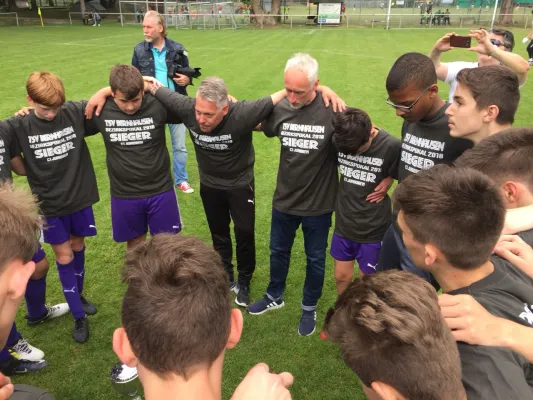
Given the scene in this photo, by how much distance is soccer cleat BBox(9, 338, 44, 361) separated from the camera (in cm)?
355

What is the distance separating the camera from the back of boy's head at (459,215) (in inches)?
70.0

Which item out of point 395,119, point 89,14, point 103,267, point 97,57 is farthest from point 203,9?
point 103,267

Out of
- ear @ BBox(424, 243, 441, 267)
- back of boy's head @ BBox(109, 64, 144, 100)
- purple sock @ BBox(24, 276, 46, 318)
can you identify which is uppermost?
back of boy's head @ BBox(109, 64, 144, 100)

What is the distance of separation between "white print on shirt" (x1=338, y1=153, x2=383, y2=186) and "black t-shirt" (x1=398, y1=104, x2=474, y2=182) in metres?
0.27

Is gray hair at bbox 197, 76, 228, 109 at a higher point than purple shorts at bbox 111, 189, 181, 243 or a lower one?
higher

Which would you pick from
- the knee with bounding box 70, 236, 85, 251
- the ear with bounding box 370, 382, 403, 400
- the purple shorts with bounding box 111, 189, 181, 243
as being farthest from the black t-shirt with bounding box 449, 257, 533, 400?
the knee with bounding box 70, 236, 85, 251

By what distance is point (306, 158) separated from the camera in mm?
3623

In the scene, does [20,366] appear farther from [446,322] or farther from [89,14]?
[89,14]

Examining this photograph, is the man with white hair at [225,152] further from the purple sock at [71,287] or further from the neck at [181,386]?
the neck at [181,386]

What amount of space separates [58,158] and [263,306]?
2.41 metres

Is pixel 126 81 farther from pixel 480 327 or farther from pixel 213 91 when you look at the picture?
pixel 480 327

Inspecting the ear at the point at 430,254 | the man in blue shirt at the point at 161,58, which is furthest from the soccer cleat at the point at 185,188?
the ear at the point at 430,254

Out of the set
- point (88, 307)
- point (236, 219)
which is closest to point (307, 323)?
point (236, 219)

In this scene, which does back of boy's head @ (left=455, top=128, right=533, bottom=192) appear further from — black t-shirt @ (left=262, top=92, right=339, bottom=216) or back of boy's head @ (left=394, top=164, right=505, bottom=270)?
black t-shirt @ (left=262, top=92, right=339, bottom=216)
